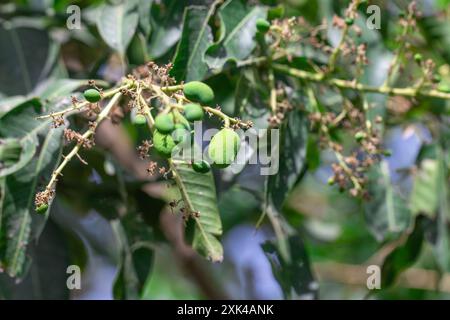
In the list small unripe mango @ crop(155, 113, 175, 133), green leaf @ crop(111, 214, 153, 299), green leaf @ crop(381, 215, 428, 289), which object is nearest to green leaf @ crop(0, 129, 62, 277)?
green leaf @ crop(111, 214, 153, 299)

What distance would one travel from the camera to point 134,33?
1.56 m

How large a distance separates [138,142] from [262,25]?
657 mm

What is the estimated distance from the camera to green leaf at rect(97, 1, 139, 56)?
5.05 ft

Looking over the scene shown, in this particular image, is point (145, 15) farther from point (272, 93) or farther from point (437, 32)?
point (437, 32)

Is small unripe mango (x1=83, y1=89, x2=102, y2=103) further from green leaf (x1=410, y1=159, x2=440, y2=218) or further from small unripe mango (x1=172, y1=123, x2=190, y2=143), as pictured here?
Result: green leaf (x1=410, y1=159, x2=440, y2=218)

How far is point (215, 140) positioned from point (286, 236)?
0.61 metres

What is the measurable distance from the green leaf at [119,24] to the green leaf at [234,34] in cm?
21

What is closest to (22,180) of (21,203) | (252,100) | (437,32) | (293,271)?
(21,203)

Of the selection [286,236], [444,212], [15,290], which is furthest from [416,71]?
[15,290]

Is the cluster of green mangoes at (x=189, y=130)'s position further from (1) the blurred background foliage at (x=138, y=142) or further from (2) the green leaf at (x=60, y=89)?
(2) the green leaf at (x=60, y=89)

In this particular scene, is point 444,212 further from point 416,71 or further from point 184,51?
point 184,51

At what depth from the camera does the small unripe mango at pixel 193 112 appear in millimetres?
995

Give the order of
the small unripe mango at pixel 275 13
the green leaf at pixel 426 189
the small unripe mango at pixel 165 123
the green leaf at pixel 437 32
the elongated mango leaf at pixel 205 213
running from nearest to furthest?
the small unripe mango at pixel 165 123, the elongated mango leaf at pixel 205 213, the small unripe mango at pixel 275 13, the green leaf at pixel 426 189, the green leaf at pixel 437 32

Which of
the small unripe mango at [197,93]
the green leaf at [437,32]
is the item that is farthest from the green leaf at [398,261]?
the small unripe mango at [197,93]
